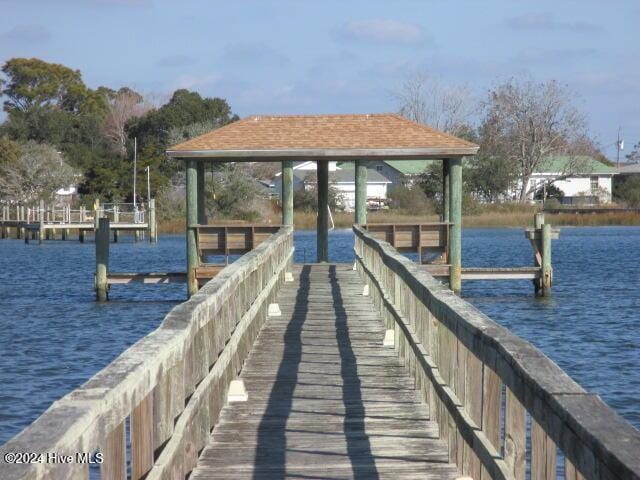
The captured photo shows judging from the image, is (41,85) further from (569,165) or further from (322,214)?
(322,214)

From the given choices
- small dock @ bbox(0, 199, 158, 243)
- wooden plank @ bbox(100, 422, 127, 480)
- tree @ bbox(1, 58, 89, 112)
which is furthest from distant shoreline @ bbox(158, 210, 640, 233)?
wooden plank @ bbox(100, 422, 127, 480)

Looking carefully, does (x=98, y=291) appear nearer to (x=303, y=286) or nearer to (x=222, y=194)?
(x=303, y=286)

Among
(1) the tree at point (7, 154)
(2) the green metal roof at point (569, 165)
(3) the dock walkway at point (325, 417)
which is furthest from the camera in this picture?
(2) the green metal roof at point (569, 165)

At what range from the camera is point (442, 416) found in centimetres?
818

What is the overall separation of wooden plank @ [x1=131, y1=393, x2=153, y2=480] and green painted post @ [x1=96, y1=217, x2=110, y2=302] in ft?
78.7

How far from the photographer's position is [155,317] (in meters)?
30.5

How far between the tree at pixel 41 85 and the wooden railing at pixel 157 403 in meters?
124

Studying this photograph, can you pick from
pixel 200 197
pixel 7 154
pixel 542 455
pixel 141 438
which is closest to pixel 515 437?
pixel 542 455

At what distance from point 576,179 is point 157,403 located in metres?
108

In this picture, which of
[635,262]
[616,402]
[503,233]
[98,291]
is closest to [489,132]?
[503,233]

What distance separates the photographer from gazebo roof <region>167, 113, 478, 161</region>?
27.5 m

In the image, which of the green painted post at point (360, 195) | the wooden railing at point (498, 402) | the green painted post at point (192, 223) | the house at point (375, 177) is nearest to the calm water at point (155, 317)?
the green painted post at point (192, 223)

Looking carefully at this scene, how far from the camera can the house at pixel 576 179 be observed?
104 m

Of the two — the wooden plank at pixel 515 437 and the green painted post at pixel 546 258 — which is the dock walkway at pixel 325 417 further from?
the green painted post at pixel 546 258
